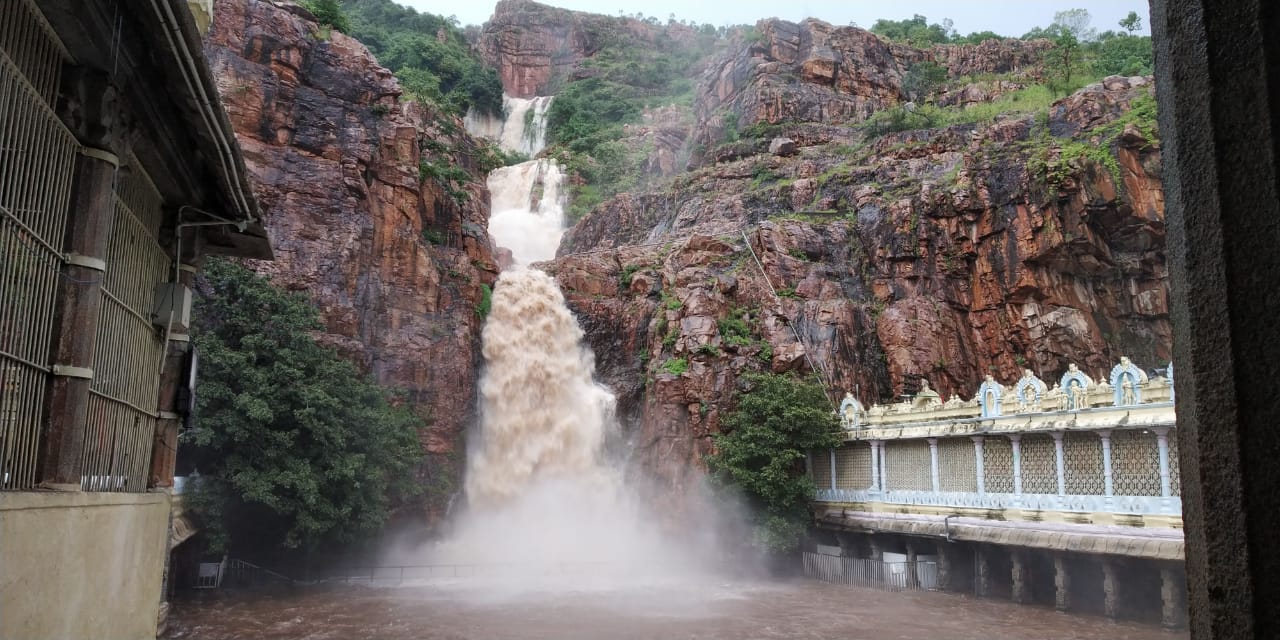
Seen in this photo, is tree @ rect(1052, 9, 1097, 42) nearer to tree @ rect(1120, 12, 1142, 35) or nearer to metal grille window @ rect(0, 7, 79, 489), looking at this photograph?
tree @ rect(1120, 12, 1142, 35)

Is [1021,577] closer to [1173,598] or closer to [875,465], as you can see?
[1173,598]

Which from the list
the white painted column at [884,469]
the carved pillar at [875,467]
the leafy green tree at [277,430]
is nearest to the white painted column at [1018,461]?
the white painted column at [884,469]

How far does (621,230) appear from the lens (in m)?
46.7

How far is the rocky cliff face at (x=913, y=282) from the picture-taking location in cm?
3175

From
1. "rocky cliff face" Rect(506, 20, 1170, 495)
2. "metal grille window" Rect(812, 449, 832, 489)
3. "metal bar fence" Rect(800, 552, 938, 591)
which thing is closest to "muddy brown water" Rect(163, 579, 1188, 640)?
"metal bar fence" Rect(800, 552, 938, 591)

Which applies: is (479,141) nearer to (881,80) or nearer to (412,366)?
(881,80)

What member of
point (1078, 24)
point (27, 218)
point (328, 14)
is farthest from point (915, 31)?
point (27, 218)

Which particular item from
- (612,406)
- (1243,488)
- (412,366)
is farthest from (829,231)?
(1243,488)

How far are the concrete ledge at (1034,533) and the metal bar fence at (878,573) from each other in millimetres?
1040

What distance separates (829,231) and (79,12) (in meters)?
34.4

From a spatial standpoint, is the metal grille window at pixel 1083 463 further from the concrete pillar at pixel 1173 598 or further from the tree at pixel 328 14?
the tree at pixel 328 14

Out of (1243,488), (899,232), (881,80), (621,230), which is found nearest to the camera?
(1243,488)

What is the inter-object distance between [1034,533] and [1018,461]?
2211 millimetres

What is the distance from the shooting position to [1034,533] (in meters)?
21.2
